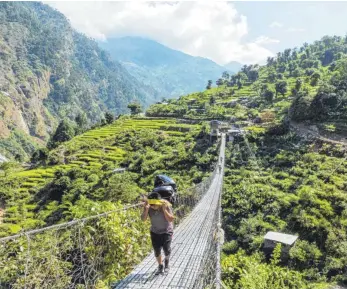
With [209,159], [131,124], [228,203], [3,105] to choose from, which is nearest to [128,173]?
[209,159]

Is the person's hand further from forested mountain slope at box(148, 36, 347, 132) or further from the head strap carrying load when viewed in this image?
forested mountain slope at box(148, 36, 347, 132)

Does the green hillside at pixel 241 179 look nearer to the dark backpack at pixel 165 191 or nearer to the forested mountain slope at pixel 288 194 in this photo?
the forested mountain slope at pixel 288 194

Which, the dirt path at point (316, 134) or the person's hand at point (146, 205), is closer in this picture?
the person's hand at point (146, 205)

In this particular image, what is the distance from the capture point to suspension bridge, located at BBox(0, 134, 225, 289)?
3.60 meters

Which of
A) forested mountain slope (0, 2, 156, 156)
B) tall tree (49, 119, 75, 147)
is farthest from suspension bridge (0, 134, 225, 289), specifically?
forested mountain slope (0, 2, 156, 156)

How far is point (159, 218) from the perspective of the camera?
425 centimetres

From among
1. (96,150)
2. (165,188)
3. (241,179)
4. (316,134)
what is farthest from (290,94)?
(165,188)

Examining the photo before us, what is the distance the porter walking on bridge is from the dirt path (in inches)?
877

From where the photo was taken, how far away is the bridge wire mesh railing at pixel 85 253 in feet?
12.5

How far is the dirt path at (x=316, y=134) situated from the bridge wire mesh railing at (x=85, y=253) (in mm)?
21732

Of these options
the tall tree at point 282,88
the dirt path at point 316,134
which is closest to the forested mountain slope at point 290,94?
the tall tree at point 282,88

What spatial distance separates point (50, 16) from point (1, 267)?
204m

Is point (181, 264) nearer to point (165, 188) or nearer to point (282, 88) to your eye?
point (165, 188)

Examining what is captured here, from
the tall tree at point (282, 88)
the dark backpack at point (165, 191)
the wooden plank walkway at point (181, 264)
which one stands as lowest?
the wooden plank walkway at point (181, 264)
